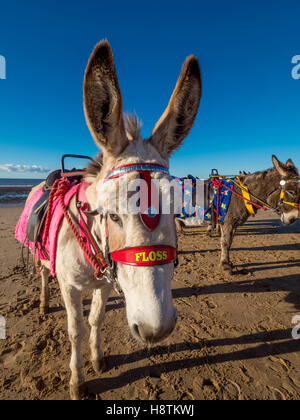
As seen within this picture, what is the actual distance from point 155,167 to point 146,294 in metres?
0.88

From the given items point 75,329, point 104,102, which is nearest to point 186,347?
point 75,329

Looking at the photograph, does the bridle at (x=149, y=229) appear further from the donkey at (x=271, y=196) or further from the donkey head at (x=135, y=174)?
the donkey at (x=271, y=196)

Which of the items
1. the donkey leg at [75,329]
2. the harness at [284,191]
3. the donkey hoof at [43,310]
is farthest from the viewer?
the harness at [284,191]

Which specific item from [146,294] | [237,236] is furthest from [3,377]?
[237,236]

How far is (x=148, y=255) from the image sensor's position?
→ 46.0 inches

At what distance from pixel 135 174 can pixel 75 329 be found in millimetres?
1987

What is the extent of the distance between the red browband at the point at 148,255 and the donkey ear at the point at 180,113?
2.74ft

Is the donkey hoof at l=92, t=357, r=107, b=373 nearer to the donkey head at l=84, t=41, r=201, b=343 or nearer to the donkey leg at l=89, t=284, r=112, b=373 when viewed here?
the donkey leg at l=89, t=284, r=112, b=373

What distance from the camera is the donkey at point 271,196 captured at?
196 inches

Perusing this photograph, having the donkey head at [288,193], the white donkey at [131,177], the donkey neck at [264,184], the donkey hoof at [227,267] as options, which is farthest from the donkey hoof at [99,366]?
the donkey head at [288,193]

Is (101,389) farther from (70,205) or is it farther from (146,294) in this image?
(70,205)

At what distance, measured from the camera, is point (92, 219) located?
1844 millimetres

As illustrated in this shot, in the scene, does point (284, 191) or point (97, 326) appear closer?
point (97, 326)

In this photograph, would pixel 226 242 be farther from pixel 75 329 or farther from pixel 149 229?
pixel 149 229
